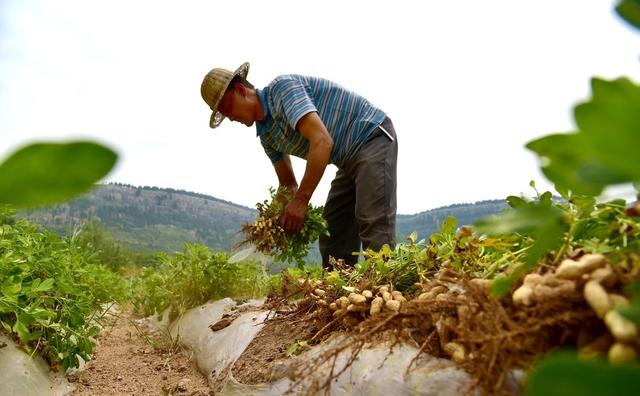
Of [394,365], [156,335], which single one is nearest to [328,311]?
[394,365]

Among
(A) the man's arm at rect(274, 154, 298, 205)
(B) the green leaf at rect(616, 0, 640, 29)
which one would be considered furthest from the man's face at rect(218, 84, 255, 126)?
(B) the green leaf at rect(616, 0, 640, 29)

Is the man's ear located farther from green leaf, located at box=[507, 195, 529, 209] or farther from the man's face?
green leaf, located at box=[507, 195, 529, 209]

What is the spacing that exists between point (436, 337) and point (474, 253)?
12.8 inches

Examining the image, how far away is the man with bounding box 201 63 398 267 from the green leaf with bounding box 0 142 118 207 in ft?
9.07

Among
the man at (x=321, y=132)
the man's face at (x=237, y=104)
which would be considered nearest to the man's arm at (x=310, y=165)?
the man at (x=321, y=132)

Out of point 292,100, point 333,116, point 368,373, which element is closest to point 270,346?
point 368,373

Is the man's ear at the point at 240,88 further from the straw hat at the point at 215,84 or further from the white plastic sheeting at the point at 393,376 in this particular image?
the white plastic sheeting at the point at 393,376

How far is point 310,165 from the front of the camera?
117 inches

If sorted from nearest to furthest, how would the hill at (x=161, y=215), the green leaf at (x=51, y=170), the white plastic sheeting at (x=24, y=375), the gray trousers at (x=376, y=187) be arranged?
the green leaf at (x=51, y=170), the white plastic sheeting at (x=24, y=375), the gray trousers at (x=376, y=187), the hill at (x=161, y=215)

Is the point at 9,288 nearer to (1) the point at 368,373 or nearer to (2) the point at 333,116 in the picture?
(1) the point at 368,373

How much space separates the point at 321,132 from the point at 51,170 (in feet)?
9.21

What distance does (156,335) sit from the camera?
3.80 m

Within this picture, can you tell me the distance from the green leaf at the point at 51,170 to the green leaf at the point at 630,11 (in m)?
0.34

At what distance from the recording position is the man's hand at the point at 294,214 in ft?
9.95
